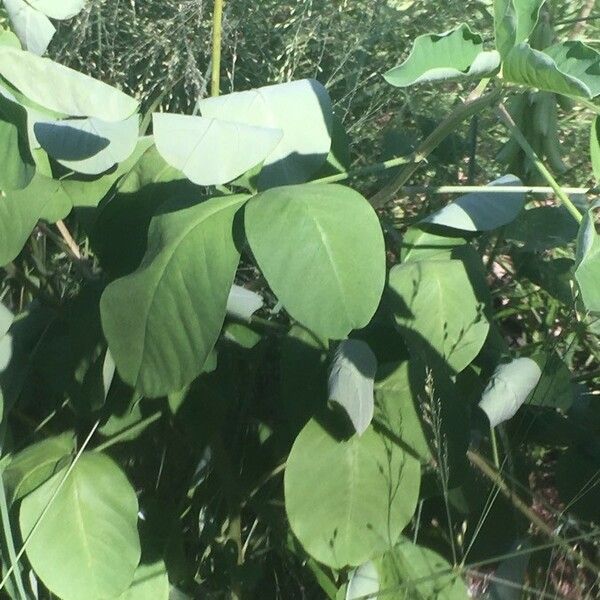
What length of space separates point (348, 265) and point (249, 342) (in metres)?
0.28

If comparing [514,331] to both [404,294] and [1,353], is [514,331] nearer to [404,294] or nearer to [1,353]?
[404,294]

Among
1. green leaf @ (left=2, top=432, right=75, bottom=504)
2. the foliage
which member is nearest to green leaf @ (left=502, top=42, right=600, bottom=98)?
the foliage

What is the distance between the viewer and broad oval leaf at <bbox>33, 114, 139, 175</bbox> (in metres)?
0.65

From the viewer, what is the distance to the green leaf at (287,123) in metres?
0.65

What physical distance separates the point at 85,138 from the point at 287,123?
15 centimetres

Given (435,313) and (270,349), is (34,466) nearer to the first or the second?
(270,349)

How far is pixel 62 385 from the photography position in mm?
778

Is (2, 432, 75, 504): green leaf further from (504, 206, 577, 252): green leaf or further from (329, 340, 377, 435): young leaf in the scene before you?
(504, 206, 577, 252): green leaf

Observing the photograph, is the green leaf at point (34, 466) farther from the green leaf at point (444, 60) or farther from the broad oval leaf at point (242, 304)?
the green leaf at point (444, 60)

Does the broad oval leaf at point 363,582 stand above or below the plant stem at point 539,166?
below

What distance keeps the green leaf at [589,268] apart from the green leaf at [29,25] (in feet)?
1.56

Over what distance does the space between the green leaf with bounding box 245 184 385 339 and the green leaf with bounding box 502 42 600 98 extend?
128mm

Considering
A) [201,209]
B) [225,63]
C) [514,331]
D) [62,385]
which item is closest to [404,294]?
[201,209]

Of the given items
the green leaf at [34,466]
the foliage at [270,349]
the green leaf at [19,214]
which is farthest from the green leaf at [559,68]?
the green leaf at [34,466]
